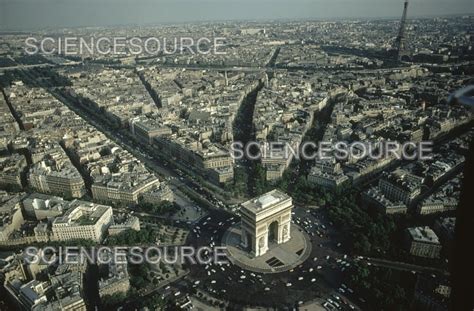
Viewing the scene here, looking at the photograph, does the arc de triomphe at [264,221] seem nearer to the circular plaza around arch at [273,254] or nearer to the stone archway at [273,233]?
the stone archway at [273,233]

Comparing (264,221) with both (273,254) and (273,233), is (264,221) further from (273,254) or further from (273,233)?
(273,233)

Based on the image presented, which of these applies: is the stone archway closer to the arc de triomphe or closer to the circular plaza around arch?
the arc de triomphe

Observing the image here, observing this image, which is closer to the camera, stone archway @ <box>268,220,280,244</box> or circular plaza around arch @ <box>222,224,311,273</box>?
circular plaza around arch @ <box>222,224,311,273</box>

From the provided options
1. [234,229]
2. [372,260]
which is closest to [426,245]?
[372,260]

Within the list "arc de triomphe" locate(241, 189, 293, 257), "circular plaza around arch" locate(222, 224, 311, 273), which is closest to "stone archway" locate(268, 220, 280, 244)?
"arc de triomphe" locate(241, 189, 293, 257)

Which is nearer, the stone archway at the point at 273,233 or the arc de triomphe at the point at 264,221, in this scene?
the arc de triomphe at the point at 264,221

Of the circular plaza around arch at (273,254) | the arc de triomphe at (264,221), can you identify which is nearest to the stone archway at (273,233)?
the arc de triomphe at (264,221)

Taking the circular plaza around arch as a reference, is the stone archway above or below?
above

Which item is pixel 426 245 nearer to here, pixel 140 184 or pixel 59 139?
pixel 140 184
